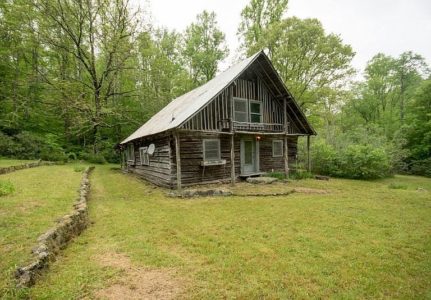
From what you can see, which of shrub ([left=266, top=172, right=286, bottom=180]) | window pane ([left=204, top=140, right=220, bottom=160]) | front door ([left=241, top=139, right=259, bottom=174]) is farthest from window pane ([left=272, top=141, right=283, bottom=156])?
window pane ([left=204, top=140, right=220, bottom=160])

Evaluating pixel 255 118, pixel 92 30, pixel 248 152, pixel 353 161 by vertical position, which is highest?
pixel 92 30

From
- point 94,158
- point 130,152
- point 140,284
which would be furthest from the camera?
point 94,158

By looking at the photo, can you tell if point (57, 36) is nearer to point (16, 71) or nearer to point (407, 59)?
point (16, 71)

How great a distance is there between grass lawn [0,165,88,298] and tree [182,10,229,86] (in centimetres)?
2842

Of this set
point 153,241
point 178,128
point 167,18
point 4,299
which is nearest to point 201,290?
point 153,241

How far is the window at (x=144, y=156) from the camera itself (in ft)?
52.3

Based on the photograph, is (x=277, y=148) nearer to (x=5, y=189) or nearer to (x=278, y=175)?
(x=278, y=175)

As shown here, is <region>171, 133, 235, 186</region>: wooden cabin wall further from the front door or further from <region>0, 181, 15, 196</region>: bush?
<region>0, 181, 15, 196</region>: bush

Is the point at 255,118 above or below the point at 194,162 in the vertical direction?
above

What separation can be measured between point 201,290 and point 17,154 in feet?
86.4

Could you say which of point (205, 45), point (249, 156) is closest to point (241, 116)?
point (249, 156)

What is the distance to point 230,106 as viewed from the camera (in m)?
13.4

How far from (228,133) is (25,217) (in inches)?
369

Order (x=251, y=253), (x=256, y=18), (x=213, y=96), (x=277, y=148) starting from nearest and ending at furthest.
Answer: (x=251, y=253), (x=213, y=96), (x=277, y=148), (x=256, y=18)
